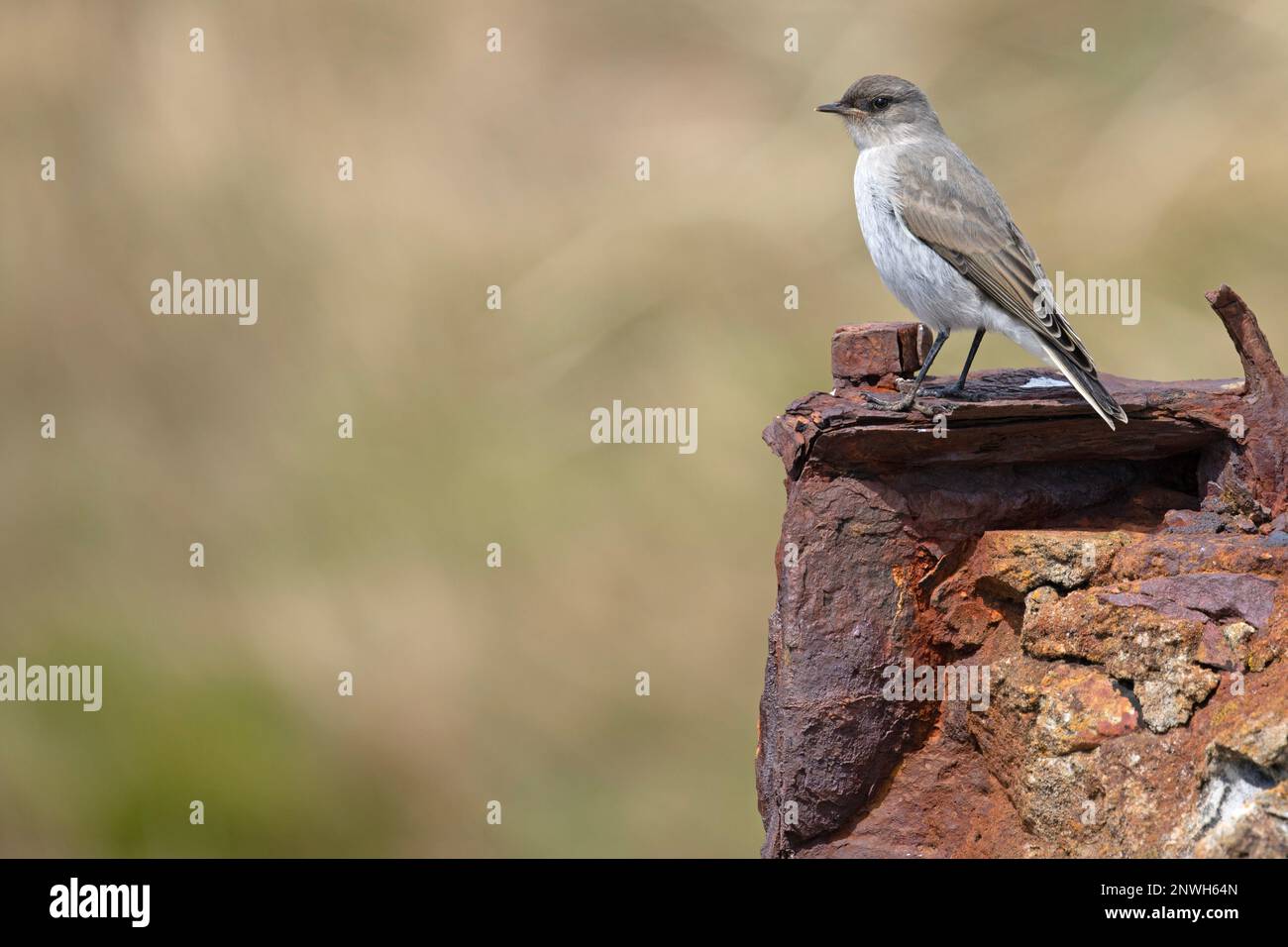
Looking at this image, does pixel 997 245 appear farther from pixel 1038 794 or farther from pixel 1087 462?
pixel 1038 794

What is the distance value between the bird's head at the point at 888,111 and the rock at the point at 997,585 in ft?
6.14

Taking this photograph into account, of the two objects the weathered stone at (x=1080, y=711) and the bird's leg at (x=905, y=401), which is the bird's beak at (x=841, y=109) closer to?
the bird's leg at (x=905, y=401)

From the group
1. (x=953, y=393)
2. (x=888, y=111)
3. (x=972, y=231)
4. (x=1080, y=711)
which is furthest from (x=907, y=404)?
(x=888, y=111)

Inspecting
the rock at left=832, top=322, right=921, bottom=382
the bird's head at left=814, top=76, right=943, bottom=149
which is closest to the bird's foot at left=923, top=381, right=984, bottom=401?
the rock at left=832, top=322, right=921, bottom=382

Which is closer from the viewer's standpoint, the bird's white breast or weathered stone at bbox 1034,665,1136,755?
weathered stone at bbox 1034,665,1136,755

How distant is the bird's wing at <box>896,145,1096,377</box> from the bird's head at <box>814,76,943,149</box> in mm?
272

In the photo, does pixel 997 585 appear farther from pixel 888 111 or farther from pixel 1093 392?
pixel 888 111

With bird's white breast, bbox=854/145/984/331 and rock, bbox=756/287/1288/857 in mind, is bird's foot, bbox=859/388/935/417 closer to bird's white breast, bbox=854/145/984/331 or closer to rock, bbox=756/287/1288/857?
rock, bbox=756/287/1288/857

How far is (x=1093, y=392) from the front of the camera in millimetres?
5750

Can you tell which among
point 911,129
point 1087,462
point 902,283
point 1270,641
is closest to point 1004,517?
point 1087,462

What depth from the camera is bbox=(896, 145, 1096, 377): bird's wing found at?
676 centimetres

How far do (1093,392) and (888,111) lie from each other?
2490mm

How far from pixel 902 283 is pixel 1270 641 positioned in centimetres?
284

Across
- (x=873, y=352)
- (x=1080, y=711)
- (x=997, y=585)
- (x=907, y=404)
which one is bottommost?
(x=1080, y=711)
